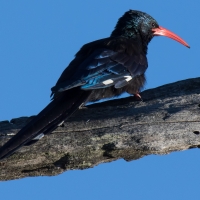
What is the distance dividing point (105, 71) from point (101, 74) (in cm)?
10

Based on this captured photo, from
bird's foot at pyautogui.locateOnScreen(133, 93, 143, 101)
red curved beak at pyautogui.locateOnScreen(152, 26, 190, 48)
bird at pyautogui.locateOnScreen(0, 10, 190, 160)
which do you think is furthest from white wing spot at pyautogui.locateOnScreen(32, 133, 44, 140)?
red curved beak at pyautogui.locateOnScreen(152, 26, 190, 48)

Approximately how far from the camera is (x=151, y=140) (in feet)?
17.5

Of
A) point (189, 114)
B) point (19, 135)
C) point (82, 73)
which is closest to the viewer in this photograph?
point (19, 135)

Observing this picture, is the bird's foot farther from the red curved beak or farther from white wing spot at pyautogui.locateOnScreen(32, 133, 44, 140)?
the red curved beak

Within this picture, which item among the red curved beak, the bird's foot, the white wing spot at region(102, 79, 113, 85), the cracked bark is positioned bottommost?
the cracked bark

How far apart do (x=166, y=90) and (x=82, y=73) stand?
0.96 meters

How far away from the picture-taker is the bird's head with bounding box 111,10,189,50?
26.6 ft

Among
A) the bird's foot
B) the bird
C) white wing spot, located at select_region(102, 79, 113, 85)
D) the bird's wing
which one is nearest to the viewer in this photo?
the bird

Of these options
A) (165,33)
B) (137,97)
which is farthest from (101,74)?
(165,33)

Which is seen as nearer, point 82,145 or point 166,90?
point 82,145

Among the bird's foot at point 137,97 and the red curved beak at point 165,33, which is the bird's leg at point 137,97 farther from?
the red curved beak at point 165,33

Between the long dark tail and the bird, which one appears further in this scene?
the bird

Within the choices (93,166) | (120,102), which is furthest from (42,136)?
(120,102)

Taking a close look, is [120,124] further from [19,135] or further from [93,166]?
[19,135]
